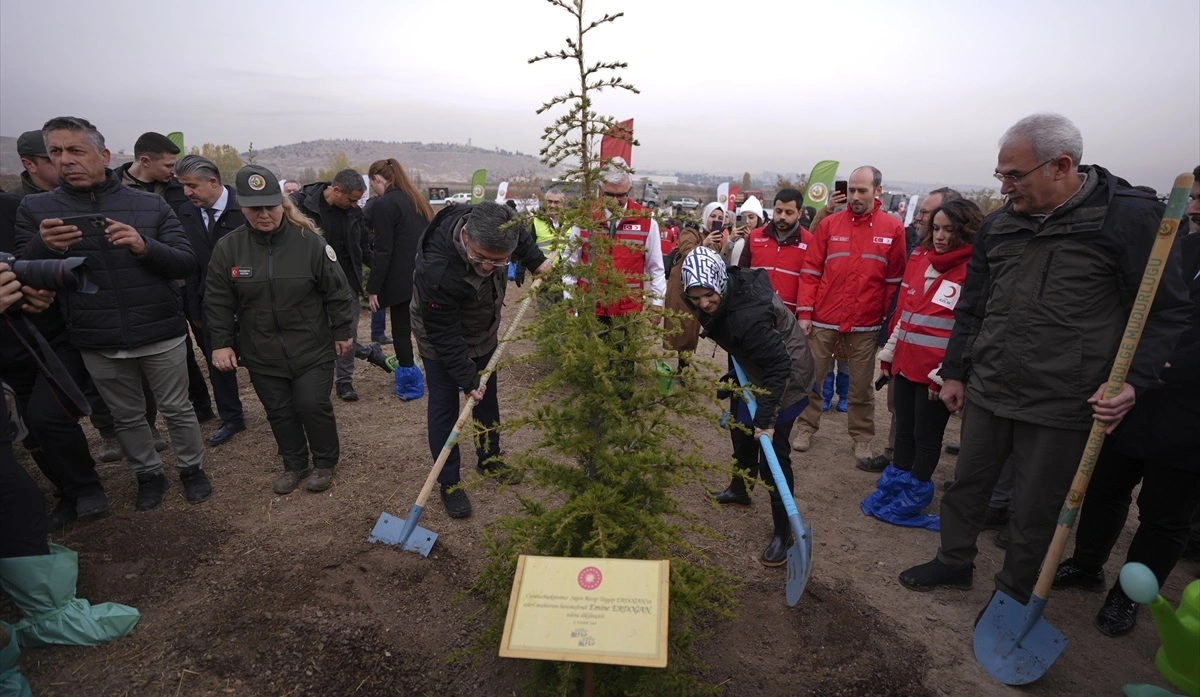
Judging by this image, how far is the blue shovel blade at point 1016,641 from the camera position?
9.15 feet

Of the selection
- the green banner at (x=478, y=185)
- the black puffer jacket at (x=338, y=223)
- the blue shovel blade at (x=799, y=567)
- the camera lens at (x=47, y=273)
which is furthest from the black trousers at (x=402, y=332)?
the green banner at (x=478, y=185)

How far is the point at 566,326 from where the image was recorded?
2.33m

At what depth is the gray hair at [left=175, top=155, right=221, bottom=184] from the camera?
4707 millimetres

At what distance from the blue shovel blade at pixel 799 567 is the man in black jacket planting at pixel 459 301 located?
179 centimetres

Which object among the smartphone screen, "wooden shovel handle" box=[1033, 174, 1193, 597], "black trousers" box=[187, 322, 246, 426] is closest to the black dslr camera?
the smartphone screen

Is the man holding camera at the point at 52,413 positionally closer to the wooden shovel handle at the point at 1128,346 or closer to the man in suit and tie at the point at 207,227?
the man in suit and tie at the point at 207,227

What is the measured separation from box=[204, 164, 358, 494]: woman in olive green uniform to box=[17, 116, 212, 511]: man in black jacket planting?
0.25 m

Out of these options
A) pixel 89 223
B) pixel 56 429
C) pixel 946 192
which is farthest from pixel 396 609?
pixel 946 192

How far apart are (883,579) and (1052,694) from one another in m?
0.97

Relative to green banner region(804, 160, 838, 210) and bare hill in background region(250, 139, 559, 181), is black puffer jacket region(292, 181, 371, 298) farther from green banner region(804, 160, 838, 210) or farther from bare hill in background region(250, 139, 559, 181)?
bare hill in background region(250, 139, 559, 181)

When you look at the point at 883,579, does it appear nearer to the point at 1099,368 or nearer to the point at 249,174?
the point at 1099,368

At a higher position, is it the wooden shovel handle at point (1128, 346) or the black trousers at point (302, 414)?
the wooden shovel handle at point (1128, 346)

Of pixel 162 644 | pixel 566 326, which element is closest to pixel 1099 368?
pixel 566 326

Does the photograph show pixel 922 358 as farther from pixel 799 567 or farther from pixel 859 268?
pixel 799 567
